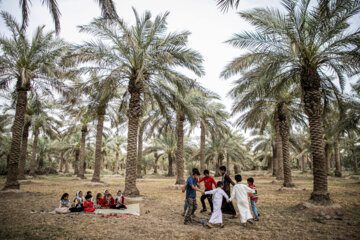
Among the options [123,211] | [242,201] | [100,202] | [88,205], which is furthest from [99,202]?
[242,201]

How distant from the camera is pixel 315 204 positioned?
7828mm

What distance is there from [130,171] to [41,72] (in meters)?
8.54

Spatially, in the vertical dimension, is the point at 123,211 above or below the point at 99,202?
below

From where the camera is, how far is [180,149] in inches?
690

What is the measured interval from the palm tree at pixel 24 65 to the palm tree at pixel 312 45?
36.1 ft

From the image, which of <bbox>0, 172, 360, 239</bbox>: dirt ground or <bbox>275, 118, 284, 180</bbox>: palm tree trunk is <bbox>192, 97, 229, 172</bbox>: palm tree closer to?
<bbox>275, 118, 284, 180</bbox>: palm tree trunk

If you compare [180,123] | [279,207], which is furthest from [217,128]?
[279,207]

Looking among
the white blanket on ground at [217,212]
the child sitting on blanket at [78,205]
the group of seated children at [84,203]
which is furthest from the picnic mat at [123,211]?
the white blanket on ground at [217,212]

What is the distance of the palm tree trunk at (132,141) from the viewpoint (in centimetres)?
1088

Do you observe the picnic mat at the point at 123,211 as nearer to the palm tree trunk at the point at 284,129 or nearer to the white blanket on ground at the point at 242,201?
the white blanket on ground at the point at 242,201

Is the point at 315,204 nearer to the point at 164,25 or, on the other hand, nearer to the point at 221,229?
the point at 221,229

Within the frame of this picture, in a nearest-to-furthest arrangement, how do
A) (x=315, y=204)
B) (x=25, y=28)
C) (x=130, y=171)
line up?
(x=25, y=28) < (x=315, y=204) < (x=130, y=171)

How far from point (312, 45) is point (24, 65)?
1550cm

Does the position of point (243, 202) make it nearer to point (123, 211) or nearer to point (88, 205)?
point (123, 211)
